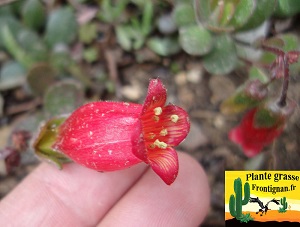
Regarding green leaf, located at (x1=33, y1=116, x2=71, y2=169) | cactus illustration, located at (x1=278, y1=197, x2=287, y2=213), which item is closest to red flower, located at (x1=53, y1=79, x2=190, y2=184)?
green leaf, located at (x1=33, y1=116, x2=71, y2=169)

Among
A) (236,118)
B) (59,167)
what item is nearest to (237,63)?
(236,118)

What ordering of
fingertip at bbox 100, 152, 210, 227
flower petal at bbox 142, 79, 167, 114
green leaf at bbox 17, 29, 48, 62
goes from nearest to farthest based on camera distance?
flower petal at bbox 142, 79, 167, 114, fingertip at bbox 100, 152, 210, 227, green leaf at bbox 17, 29, 48, 62

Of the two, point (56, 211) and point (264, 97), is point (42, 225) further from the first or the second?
point (264, 97)

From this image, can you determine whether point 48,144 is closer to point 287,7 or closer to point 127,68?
point 127,68

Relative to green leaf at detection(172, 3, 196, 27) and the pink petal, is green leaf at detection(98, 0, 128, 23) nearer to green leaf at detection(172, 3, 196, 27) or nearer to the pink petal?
green leaf at detection(172, 3, 196, 27)

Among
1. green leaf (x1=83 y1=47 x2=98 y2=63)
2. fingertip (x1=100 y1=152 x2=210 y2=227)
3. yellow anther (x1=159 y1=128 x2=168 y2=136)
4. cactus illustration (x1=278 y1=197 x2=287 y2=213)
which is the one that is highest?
green leaf (x1=83 y1=47 x2=98 y2=63)

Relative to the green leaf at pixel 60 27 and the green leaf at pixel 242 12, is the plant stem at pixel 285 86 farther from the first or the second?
the green leaf at pixel 60 27
